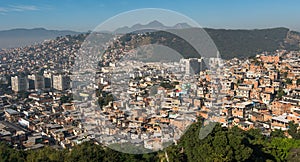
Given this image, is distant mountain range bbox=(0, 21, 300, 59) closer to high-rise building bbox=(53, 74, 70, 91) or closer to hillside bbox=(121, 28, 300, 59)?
hillside bbox=(121, 28, 300, 59)

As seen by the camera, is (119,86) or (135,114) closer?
(119,86)

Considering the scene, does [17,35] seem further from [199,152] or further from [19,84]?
[199,152]

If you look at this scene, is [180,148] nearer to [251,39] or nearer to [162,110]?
[162,110]

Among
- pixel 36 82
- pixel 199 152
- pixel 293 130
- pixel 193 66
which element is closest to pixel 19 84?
pixel 36 82

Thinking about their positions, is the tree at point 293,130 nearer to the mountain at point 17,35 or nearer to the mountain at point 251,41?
the mountain at point 251,41

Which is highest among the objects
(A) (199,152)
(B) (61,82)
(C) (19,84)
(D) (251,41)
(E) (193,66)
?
(D) (251,41)

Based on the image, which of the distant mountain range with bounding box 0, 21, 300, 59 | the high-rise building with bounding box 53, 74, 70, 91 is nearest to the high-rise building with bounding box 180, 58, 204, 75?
the high-rise building with bounding box 53, 74, 70, 91

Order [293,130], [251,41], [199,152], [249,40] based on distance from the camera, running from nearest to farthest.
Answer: [199,152] → [293,130] → [251,41] → [249,40]

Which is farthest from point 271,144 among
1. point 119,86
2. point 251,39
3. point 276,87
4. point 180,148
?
point 251,39

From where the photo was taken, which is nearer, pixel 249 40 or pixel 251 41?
pixel 251 41
